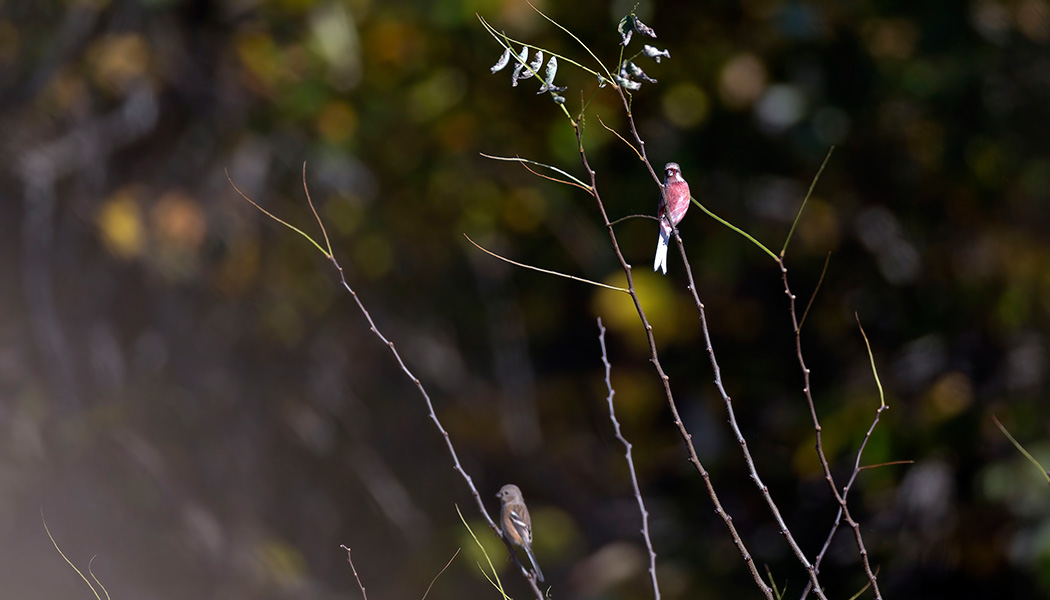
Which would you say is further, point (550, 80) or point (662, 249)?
point (662, 249)

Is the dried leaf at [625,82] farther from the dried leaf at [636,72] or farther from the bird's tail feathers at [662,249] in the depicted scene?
the bird's tail feathers at [662,249]

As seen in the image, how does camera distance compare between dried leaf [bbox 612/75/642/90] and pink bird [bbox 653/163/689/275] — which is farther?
pink bird [bbox 653/163/689/275]

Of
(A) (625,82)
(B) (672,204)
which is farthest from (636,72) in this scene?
(B) (672,204)

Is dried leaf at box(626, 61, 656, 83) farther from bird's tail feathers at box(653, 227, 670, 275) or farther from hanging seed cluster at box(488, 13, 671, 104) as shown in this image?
bird's tail feathers at box(653, 227, 670, 275)

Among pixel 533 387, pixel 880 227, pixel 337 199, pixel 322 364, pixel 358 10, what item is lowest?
pixel 322 364

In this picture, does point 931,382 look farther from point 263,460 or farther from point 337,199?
point 263,460

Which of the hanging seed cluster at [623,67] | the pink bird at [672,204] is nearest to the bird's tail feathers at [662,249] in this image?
the pink bird at [672,204]

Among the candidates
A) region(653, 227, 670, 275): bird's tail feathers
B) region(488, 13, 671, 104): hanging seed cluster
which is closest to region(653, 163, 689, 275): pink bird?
region(653, 227, 670, 275): bird's tail feathers

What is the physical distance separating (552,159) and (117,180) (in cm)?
144

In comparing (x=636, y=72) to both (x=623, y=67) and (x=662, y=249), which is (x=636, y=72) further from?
(x=662, y=249)

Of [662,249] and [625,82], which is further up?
[625,82]

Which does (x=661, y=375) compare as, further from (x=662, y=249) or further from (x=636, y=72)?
(x=636, y=72)

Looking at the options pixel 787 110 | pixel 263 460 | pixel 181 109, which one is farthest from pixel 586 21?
pixel 263 460

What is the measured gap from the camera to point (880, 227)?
168 centimetres
